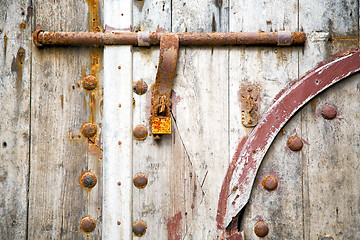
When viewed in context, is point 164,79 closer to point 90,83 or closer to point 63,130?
point 90,83

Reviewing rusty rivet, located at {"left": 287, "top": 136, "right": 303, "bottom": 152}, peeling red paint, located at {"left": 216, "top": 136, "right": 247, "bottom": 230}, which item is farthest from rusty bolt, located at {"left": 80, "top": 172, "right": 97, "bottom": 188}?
rusty rivet, located at {"left": 287, "top": 136, "right": 303, "bottom": 152}

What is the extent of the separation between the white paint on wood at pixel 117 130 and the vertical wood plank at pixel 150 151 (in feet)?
0.09

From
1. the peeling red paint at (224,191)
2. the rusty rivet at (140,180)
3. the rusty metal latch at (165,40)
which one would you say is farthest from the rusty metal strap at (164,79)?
the peeling red paint at (224,191)

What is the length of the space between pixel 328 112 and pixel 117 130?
71 centimetres

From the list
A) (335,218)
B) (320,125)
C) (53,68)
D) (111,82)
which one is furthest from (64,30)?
(335,218)

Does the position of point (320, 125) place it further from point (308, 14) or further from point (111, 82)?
point (111, 82)

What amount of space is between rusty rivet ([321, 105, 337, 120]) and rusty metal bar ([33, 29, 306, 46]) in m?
0.24

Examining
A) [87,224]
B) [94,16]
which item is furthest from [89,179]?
[94,16]

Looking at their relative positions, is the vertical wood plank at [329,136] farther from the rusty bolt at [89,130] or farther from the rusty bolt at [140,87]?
the rusty bolt at [89,130]

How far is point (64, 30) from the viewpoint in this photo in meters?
1.12

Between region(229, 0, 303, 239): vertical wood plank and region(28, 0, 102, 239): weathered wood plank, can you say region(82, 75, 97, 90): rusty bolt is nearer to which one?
region(28, 0, 102, 239): weathered wood plank

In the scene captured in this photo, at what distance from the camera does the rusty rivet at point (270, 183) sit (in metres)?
1.08

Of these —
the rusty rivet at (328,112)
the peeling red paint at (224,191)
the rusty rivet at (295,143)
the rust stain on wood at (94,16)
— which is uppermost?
the rust stain on wood at (94,16)

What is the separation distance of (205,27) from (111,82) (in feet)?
1.23
